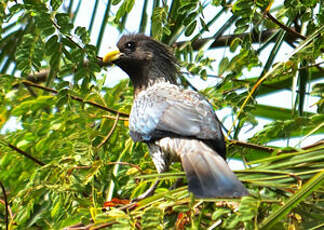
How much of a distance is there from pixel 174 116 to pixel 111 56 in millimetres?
1238

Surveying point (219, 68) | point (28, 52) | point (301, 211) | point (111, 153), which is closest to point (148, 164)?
point (111, 153)

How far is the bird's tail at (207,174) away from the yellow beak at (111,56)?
4.91ft

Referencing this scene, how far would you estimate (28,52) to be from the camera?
386cm

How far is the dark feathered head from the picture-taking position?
509cm

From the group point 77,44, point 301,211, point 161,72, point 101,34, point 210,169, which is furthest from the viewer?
point 161,72

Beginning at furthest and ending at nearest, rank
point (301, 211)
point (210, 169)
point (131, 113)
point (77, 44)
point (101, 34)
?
1. point (101, 34)
2. point (131, 113)
3. point (77, 44)
4. point (210, 169)
5. point (301, 211)

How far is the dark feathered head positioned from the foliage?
16 cm

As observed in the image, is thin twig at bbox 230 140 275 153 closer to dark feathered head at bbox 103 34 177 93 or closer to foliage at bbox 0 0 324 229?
foliage at bbox 0 0 324 229

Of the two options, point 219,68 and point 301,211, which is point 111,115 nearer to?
point 219,68

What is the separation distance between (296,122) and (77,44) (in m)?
1.53

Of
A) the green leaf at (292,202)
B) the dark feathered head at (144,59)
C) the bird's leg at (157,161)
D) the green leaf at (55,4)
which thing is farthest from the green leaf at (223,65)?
the green leaf at (292,202)

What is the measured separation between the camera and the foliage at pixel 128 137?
2.87 metres

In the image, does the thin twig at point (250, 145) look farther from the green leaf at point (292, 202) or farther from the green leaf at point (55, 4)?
the green leaf at point (55, 4)

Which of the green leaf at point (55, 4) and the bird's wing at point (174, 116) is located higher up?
the green leaf at point (55, 4)
